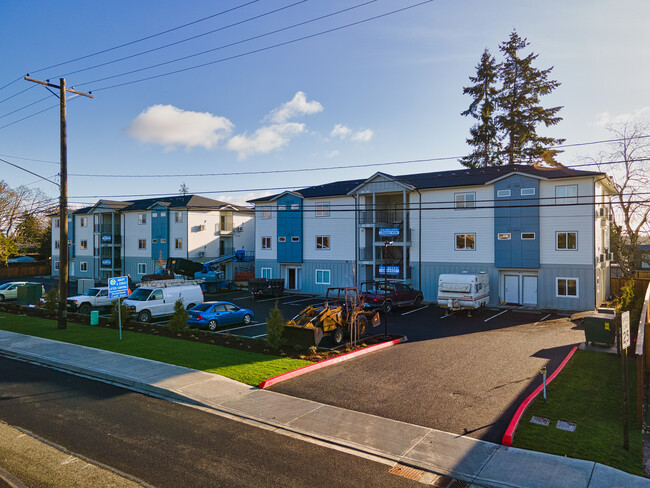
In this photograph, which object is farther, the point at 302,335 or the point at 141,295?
the point at 141,295

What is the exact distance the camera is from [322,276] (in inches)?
1515

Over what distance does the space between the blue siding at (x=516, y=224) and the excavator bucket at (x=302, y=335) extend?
59.9 feet

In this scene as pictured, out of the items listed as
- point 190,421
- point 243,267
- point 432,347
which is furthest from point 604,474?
point 243,267

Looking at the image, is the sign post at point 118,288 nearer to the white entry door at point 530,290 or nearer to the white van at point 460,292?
the white van at point 460,292

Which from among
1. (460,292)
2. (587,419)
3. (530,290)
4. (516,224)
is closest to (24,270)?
(460,292)

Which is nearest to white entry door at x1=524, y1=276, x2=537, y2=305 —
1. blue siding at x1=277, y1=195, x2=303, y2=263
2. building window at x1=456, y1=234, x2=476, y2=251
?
building window at x1=456, y1=234, x2=476, y2=251

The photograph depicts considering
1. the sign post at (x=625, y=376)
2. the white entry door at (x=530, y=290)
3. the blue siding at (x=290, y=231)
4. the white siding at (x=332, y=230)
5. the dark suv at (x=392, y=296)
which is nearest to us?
the sign post at (x=625, y=376)

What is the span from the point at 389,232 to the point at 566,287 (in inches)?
502

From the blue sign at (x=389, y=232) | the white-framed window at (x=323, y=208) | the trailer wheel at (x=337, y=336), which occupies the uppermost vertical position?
the white-framed window at (x=323, y=208)

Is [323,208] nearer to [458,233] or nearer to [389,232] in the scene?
[389,232]

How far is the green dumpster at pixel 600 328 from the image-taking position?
16828 mm

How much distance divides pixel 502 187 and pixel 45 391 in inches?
1130

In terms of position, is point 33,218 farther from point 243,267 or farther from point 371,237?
point 371,237

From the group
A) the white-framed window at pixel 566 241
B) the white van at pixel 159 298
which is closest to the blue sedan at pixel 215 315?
the white van at pixel 159 298
